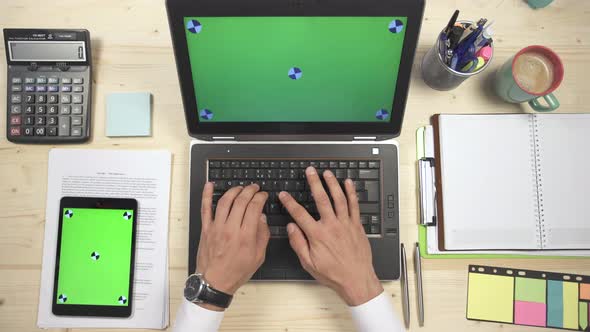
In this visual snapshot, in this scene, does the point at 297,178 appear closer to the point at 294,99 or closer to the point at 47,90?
the point at 294,99

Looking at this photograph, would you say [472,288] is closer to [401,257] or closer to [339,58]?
[401,257]

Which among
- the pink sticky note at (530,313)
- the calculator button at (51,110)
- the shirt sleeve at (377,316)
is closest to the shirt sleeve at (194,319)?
the shirt sleeve at (377,316)

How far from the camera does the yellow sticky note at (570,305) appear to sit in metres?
0.73

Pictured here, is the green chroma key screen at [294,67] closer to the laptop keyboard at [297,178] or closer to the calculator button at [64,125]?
the laptop keyboard at [297,178]

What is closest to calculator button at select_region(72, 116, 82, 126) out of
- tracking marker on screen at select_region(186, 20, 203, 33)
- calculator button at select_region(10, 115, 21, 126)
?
calculator button at select_region(10, 115, 21, 126)

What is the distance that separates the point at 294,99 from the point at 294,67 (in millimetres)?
61

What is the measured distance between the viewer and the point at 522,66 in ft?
2.44

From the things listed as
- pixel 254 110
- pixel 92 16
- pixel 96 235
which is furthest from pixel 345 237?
pixel 92 16

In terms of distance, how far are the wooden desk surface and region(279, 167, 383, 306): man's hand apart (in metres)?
0.10

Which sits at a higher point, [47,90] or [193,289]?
[47,90]

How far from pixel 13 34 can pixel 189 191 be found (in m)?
0.45

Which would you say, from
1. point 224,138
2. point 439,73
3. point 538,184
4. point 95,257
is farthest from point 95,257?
point 538,184

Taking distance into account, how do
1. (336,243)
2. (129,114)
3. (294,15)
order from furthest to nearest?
(129,114)
(336,243)
(294,15)

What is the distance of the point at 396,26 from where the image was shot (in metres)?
0.57
